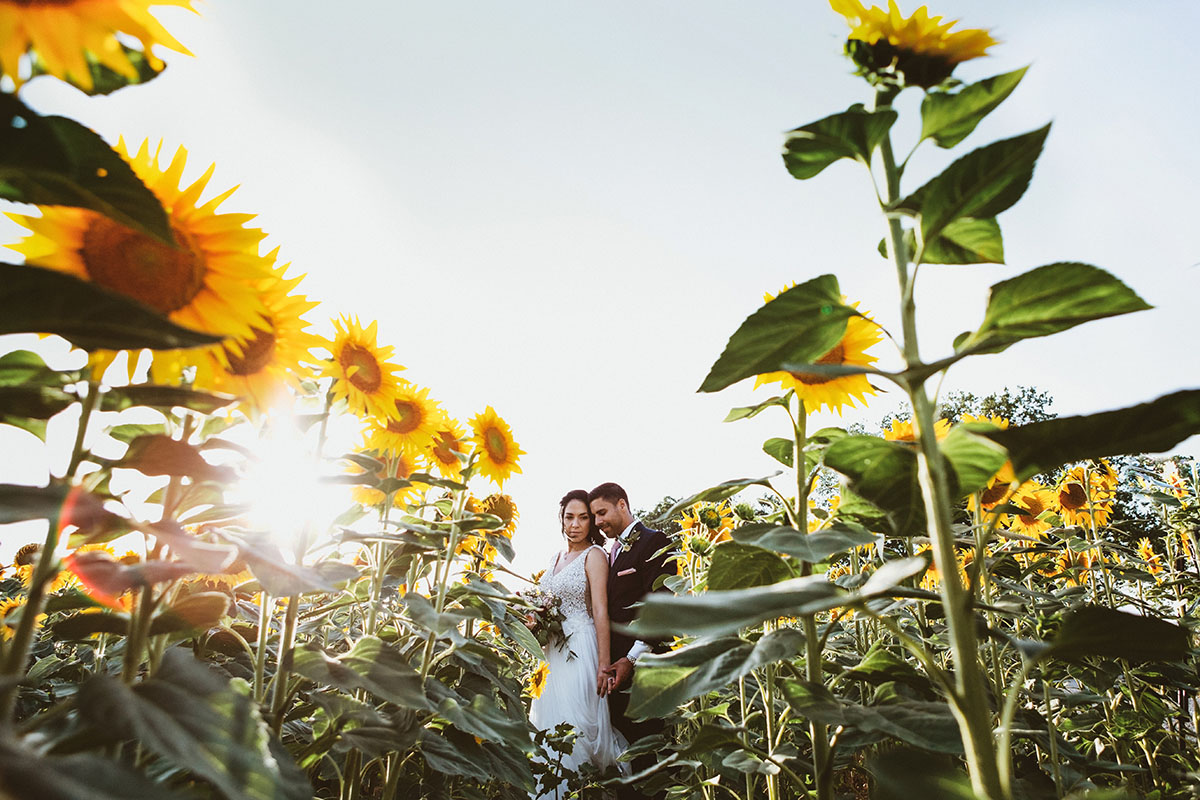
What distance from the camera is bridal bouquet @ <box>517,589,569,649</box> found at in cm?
531

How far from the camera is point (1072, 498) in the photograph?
4.75 meters

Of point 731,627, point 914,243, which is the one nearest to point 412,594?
point 731,627

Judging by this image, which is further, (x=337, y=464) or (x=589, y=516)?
(x=589, y=516)

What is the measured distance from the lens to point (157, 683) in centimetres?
67

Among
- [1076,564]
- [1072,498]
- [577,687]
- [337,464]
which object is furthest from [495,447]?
[1072,498]

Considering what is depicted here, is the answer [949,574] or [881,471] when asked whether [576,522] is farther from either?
[949,574]

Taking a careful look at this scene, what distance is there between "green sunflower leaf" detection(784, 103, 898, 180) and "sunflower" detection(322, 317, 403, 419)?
1525mm

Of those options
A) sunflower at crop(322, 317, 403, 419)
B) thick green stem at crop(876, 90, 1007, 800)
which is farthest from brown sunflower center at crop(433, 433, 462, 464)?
thick green stem at crop(876, 90, 1007, 800)

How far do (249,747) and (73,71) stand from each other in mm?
760

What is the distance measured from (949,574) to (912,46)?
0.76 meters

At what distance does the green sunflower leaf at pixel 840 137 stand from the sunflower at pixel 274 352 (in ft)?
2.86

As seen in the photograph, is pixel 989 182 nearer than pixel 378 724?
Yes

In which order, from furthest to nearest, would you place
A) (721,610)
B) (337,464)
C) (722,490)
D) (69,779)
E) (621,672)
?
(621,672) → (337,464) → (722,490) → (721,610) → (69,779)

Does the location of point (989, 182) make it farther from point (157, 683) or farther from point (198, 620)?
point (198, 620)
